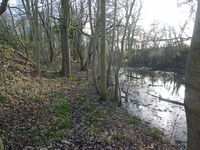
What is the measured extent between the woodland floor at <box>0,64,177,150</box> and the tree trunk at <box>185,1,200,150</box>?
157 inches

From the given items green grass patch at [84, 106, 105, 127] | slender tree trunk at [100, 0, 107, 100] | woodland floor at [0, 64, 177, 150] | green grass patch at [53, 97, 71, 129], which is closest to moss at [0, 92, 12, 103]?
woodland floor at [0, 64, 177, 150]

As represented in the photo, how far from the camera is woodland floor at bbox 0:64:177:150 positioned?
6023 mm

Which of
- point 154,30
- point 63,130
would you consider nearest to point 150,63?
point 154,30

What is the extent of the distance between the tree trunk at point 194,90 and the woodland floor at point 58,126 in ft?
13.1

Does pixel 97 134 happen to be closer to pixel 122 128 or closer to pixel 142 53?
pixel 122 128

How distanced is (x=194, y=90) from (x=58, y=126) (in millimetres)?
5476

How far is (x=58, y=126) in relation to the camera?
23.6 ft

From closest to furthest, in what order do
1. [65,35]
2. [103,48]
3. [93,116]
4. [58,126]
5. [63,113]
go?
[58,126], [63,113], [93,116], [103,48], [65,35]

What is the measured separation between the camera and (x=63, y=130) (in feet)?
22.7

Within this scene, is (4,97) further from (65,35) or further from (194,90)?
(65,35)

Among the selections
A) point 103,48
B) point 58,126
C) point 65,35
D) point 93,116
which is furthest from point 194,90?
point 65,35

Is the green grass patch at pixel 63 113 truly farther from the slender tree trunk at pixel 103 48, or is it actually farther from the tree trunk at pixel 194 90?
the tree trunk at pixel 194 90

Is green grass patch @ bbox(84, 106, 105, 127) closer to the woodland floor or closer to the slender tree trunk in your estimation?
the woodland floor

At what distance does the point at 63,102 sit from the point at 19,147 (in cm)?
473
